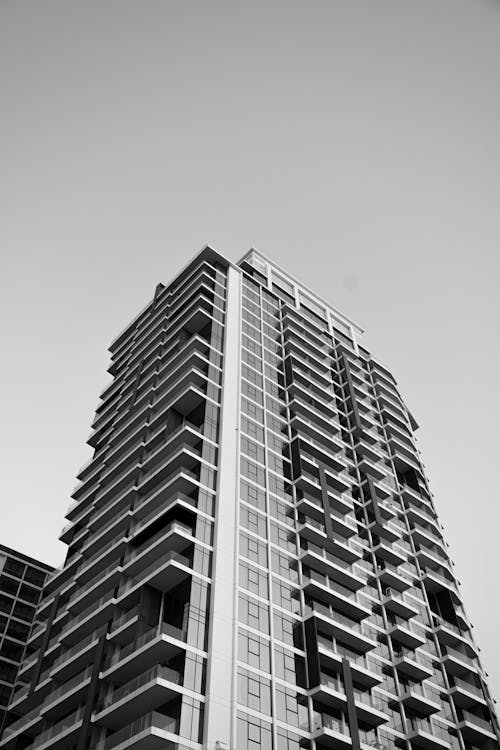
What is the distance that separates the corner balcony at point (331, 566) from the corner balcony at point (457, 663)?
41.7ft

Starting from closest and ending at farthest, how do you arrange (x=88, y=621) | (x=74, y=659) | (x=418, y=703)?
(x=74, y=659)
(x=88, y=621)
(x=418, y=703)

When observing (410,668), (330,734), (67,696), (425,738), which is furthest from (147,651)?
(410,668)

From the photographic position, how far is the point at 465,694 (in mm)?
67625

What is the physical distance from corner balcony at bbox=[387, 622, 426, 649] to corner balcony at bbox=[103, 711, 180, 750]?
2969 centimetres

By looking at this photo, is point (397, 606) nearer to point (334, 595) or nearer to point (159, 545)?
point (334, 595)

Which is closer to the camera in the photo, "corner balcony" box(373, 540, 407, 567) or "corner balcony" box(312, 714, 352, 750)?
"corner balcony" box(312, 714, 352, 750)

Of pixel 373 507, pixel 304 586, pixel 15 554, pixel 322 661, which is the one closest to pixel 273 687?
pixel 322 661

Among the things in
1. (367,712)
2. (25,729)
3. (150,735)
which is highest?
(25,729)

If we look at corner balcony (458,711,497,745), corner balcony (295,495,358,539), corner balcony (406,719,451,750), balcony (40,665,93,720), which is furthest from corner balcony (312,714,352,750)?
corner balcony (295,495,358,539)

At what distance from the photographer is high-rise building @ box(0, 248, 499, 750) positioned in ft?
163

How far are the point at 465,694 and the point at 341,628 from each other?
717 inches

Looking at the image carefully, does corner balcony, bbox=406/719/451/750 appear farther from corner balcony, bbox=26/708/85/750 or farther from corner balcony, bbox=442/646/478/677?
corner balcony, bbox=26/708/85/750

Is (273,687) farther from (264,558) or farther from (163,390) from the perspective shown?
(163,390)

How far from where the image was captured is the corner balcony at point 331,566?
63.9 meters
